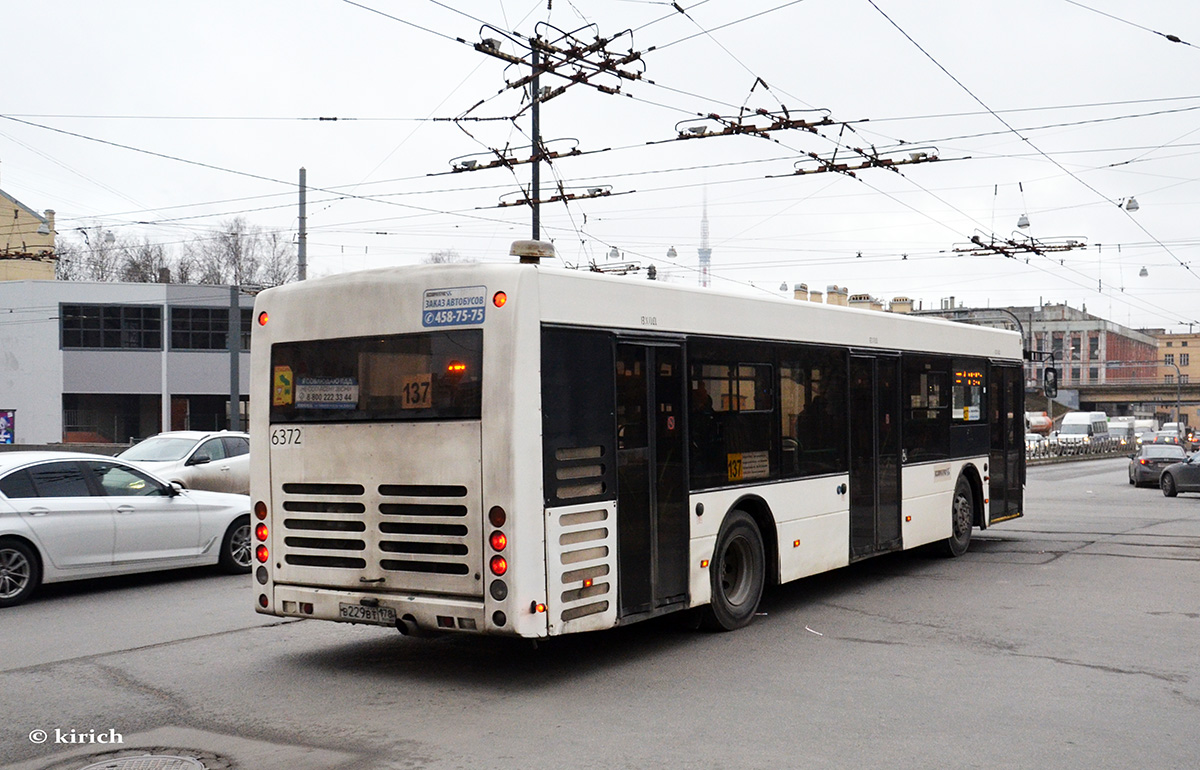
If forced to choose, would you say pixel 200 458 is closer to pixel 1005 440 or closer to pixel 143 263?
pixel 1005 440

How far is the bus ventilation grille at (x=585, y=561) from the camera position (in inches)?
305

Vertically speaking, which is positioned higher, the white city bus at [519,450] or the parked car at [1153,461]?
the white city bus at [519,450]

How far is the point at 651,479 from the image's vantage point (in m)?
8.63

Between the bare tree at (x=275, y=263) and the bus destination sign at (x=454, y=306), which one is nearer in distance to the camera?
the bus destination sign at (x=454, y=306)

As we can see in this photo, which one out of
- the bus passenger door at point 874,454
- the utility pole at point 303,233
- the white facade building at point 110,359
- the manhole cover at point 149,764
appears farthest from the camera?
Answer: the white facade building at point 110,359

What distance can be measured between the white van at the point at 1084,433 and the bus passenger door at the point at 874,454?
53.3m

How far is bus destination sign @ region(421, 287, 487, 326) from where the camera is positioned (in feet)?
25.3

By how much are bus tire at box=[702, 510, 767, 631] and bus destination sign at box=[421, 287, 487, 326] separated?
3033mm

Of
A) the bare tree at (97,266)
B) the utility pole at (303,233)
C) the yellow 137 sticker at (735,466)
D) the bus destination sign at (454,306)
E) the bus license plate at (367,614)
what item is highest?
the bare tree at (97,266)

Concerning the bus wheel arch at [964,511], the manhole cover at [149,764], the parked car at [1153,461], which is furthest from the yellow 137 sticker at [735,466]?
the parked car at [1153,461]

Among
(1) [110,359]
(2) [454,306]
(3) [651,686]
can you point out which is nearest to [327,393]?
A: (2) [454,306]

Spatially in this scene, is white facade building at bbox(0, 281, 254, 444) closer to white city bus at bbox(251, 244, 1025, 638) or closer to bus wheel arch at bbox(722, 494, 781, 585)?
bus wheel arch at bbox(722, 494, 781, 585)

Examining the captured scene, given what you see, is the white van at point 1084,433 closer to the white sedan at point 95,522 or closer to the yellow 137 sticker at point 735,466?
the white sedan at point 95,522

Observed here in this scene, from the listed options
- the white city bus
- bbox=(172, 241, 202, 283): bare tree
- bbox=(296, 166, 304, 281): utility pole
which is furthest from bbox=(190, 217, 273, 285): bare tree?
the white city bus
